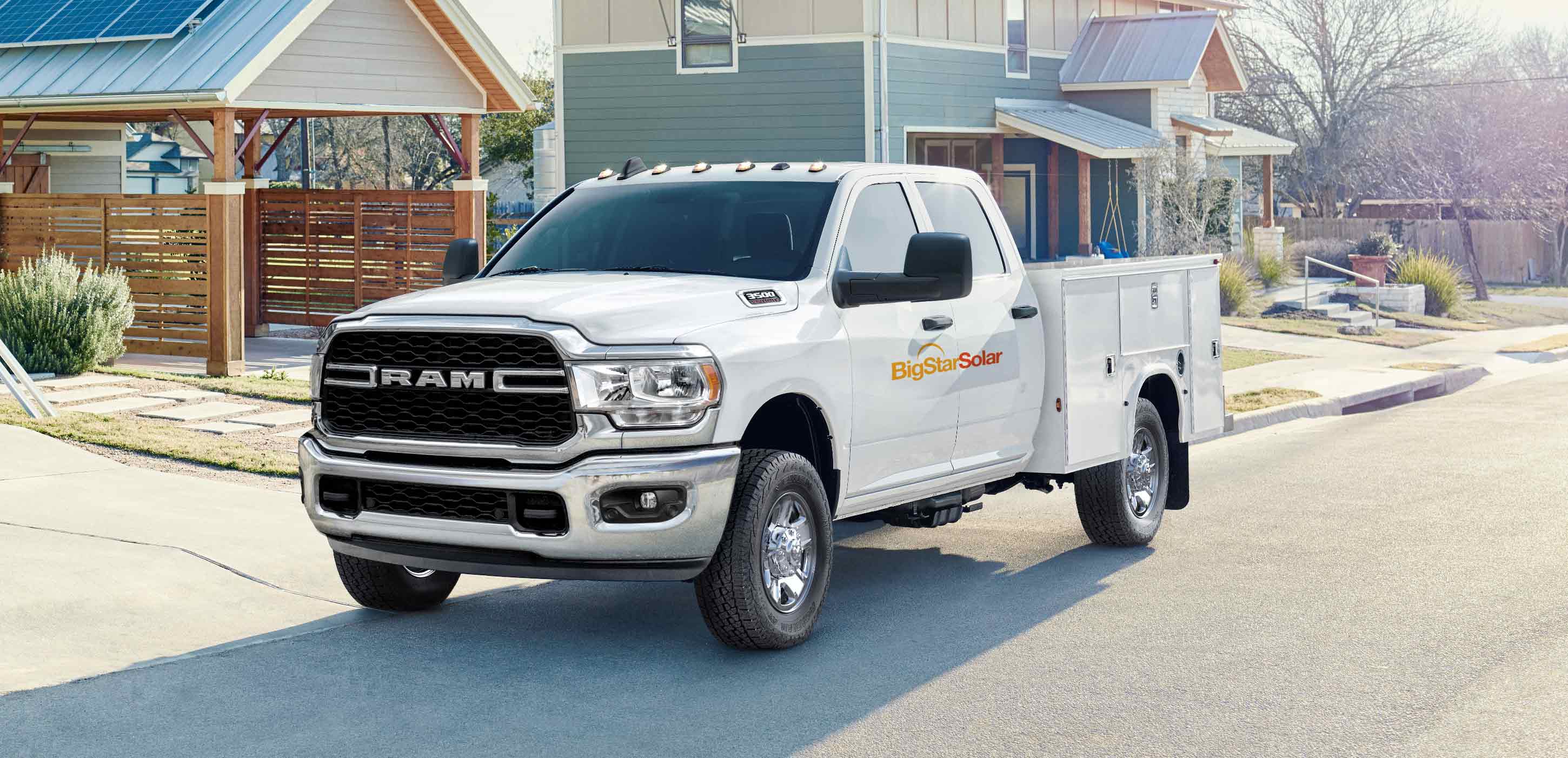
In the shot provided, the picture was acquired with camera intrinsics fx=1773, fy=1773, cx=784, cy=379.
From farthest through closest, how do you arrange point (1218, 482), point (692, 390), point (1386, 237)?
point (1386, 237), point (1218, 482), point (692, 390)

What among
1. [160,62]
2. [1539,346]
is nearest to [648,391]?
[160,62]

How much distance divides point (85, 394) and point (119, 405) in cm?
79

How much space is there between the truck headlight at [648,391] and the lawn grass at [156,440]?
570cm

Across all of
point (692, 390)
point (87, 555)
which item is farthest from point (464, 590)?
point (692, 390)

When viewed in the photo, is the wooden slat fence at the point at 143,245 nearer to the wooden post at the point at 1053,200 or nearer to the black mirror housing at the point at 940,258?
the black mirror housing at the point at 940,258

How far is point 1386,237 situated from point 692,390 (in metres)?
35.3

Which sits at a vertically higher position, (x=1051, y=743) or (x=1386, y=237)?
(x=1386, y=237)

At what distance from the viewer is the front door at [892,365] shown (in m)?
7.82

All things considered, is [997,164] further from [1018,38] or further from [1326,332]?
[1326,332]

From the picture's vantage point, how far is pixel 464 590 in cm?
896

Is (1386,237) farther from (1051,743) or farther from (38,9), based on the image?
(1051,743)

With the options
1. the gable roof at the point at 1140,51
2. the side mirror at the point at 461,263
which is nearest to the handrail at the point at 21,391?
the side mirror at the point at 461,263

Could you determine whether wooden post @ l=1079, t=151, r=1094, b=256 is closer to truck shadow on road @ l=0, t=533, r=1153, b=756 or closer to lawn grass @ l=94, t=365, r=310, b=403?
lawn grass @ l=94, t=365, r=310, b=403

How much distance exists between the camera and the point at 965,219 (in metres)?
9.04
